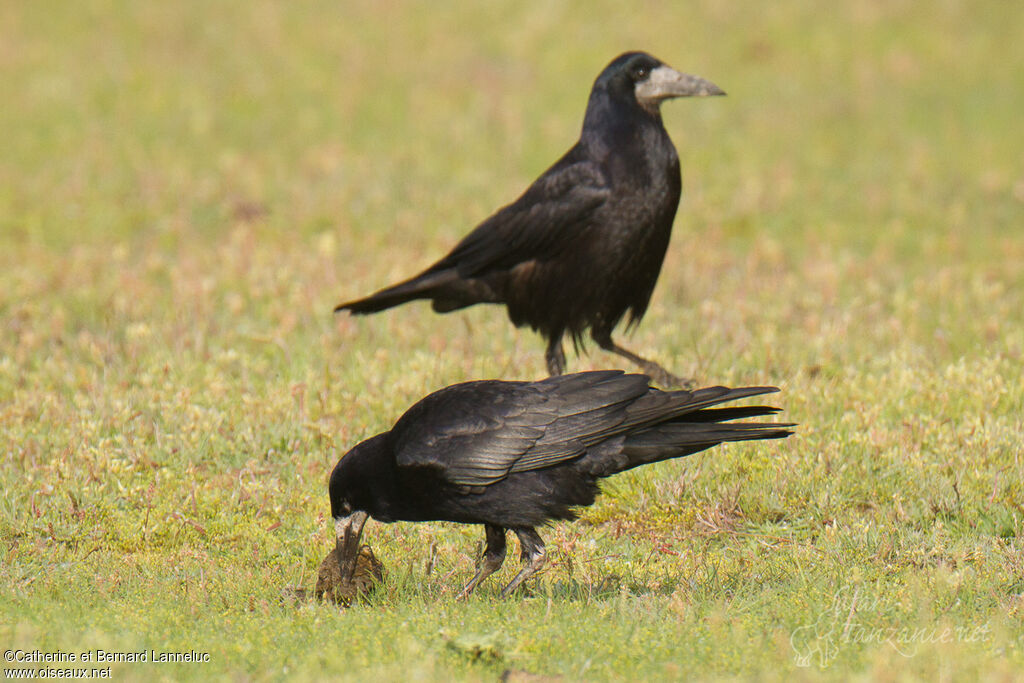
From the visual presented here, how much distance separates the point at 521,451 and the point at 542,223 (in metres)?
2.87

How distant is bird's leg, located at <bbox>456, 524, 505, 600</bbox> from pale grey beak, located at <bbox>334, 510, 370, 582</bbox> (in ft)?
1.76

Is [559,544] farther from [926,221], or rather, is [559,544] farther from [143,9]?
[143,9]

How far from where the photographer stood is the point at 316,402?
25.0 feet

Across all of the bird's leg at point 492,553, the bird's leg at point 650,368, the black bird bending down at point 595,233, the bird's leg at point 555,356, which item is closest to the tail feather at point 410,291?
the black bird bending down at point 595,233

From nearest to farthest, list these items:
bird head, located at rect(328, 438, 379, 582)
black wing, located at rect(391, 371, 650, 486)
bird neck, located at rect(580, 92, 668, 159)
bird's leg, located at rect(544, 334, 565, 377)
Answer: black wing, located at rect(391, 371, 650, 486) → bird head, located at rect(328, 438, 379, 582) → bird neck, located at rect(580, 92, 668, 159) → bird's leg, located at rect(544, 334, 565, 377)

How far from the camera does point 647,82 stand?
8.12m

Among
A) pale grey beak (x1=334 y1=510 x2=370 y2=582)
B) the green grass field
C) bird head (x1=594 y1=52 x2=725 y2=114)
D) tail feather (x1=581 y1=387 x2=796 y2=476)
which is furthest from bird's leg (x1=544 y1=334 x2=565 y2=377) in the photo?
pale grey beak (x1=334 y1=510 x2=370 y2=582)

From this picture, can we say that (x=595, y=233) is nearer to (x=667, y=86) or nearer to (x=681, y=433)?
(x=667, y=86)

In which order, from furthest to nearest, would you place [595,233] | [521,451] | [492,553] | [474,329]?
[474,329], [595,233], [492,553], [521,451]

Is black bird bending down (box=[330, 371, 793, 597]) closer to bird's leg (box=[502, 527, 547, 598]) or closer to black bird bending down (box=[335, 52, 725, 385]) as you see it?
bird's leg (box=[502, 527, 547, 598])

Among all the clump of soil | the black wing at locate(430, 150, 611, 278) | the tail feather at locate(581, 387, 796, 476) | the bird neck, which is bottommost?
the clump of soil

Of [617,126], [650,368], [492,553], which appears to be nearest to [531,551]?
[492,553]

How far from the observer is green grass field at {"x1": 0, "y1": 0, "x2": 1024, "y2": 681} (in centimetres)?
492

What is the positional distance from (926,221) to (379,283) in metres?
5.87
